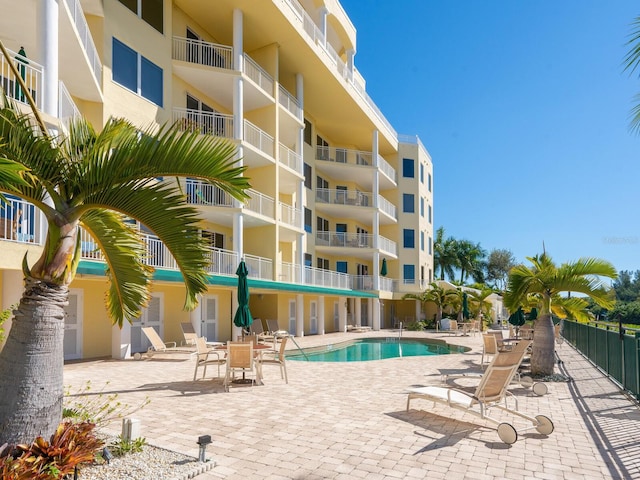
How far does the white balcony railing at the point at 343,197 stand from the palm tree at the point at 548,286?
20.3 meters

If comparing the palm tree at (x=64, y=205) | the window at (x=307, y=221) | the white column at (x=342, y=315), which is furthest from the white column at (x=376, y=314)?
the palm tree at (x=64, y=205)

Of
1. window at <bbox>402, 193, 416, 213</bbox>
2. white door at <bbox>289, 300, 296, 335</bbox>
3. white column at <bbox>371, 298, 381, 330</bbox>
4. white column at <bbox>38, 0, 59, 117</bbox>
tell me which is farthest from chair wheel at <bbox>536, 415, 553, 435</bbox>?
window at <bbox>402, 193, 416, 213</bbox>

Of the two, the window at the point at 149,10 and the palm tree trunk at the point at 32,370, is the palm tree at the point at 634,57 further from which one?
the window at the point at 149,10

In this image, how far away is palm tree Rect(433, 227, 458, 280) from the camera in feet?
180

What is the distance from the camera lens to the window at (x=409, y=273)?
37.2 metres

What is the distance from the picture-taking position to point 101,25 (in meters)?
14.6

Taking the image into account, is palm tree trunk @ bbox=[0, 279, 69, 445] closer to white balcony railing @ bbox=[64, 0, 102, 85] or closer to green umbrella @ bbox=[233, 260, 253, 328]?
green umbrella @ bbox=[233, 260, 253, 328]

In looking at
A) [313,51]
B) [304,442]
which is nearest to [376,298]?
[313,51]

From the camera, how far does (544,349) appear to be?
10219mm

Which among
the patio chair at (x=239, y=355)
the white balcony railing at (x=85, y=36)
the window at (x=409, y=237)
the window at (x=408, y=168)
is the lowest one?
the patio chair at (x=239, y=355)

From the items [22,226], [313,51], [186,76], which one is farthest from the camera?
[313,51]

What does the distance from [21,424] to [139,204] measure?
7.08ft

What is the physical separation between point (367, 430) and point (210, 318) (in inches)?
572

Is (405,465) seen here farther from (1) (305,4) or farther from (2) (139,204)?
(1) (305,4)
